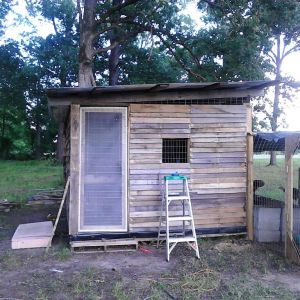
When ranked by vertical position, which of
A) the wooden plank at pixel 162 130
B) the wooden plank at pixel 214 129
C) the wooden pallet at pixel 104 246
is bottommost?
the wooden pallet at pixel 104 246

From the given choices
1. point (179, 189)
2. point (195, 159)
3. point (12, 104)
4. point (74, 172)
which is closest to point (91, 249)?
point (74, 172)

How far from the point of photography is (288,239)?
6082mm

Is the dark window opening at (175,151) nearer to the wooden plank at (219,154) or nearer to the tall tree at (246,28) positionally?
the wooden plank at (219,154)

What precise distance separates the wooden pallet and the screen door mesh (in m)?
0.29

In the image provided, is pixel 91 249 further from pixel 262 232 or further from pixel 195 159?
pixel 262 232

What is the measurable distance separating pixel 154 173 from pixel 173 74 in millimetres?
14622

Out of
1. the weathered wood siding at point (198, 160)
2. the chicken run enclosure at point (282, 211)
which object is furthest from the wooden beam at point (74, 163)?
the chicken run enclosure at point (282, 211)

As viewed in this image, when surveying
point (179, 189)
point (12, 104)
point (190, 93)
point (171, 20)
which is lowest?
point (179, 189)

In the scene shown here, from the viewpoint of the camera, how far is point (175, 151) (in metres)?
7.24

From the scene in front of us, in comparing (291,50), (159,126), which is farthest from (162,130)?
(291,50)

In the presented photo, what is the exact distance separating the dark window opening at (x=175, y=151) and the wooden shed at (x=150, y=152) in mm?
18

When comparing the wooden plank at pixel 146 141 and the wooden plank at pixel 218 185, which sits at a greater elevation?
the wooden plank at pixel 146 141

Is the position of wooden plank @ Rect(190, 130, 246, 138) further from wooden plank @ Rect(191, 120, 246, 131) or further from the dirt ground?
the dirt ground

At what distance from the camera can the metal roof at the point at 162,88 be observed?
20.7ft
